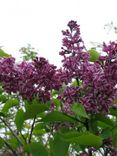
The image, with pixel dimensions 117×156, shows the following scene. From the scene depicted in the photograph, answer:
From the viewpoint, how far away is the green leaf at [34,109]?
2.36 meters

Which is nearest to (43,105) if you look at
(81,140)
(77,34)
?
(81,140)

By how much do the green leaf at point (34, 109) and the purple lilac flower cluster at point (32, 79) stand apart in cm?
4

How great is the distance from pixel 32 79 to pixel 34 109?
0.18 m

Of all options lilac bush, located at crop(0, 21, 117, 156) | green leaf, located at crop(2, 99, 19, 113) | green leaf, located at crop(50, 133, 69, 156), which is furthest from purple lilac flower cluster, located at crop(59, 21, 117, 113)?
green leaf, located at crop(2, 99, 19, 113)

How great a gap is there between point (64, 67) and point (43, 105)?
0.23 meters

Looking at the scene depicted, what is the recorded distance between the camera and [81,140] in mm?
2150

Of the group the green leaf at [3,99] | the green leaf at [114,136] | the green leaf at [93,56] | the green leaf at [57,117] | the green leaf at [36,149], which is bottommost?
the green leaf at [36,149]

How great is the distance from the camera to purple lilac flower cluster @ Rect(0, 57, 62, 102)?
2301 mm

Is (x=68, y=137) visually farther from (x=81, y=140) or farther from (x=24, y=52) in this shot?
(x=24, y=52)

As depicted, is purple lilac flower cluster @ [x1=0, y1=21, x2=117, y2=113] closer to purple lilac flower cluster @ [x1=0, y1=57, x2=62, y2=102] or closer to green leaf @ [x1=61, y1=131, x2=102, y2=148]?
purple lilac flower cluster @ [x1=0, y1=57, x2=62, y2=102]

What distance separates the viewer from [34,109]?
238cm

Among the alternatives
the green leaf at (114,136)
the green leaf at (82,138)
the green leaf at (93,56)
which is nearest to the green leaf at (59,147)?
the green leaf at (82,138)

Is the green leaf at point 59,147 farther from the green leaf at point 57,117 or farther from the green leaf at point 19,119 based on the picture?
the green leaf at point 19,119

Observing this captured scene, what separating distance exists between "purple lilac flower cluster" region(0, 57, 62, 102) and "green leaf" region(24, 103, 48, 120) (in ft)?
0.13
